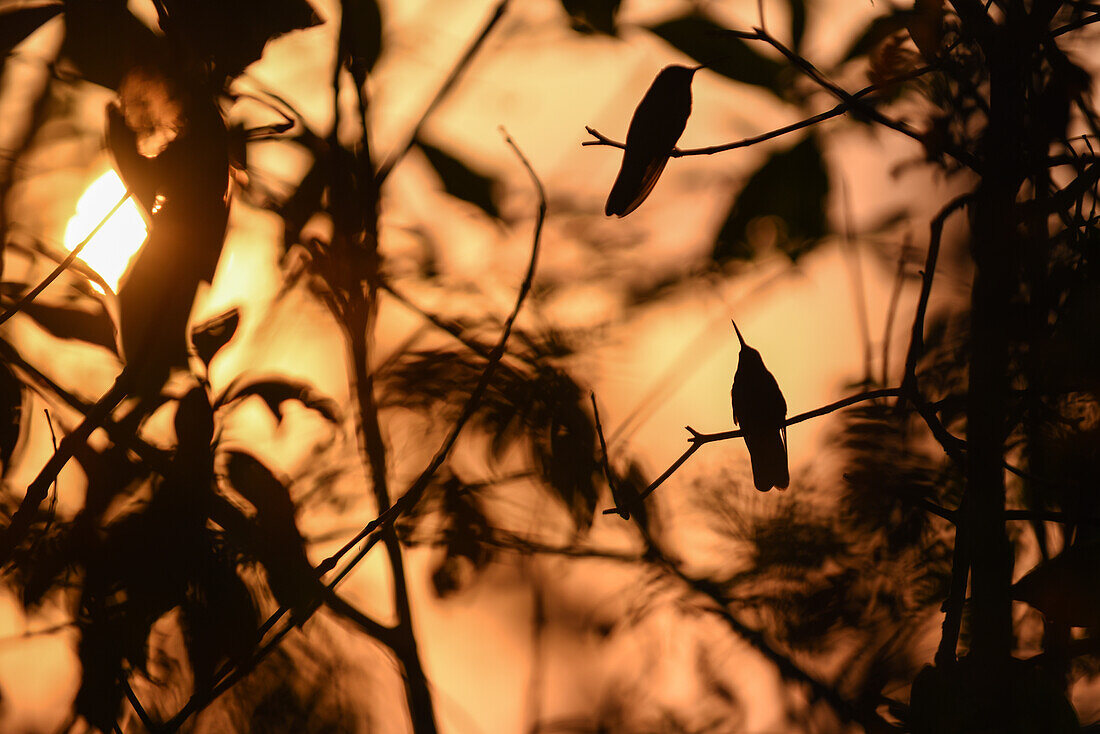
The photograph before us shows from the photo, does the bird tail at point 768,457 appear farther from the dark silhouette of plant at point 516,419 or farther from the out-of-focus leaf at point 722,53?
the out-of-focus leaf at point 722,53

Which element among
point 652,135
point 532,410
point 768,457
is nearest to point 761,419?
point 768,457

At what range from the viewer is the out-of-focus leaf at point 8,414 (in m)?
0.39

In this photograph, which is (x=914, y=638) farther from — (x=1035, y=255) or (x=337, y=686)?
(x=337, y=686)

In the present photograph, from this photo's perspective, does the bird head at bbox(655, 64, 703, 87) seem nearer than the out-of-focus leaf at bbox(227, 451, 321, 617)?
Yes

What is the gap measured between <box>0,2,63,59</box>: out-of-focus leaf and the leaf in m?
0.38

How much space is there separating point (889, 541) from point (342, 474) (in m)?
0.36

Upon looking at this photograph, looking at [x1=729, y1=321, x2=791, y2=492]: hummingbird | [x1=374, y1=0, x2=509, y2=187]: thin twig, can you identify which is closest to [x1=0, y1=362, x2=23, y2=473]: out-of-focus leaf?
[x1=374, y1=0, x2=509, y2=187]: thin twig

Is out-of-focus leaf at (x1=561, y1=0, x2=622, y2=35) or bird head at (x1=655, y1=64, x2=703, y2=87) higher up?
out-of-focus leaf at (x1=561, y1=0, x2=622, y2=35)

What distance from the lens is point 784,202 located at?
0.50m

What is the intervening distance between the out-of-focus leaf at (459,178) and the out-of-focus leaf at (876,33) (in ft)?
0.80

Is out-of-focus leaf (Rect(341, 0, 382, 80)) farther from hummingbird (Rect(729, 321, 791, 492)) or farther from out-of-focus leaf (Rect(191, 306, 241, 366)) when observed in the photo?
hummingbird (Rect(729, 321, 791, 492))

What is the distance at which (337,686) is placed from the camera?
1.59ft

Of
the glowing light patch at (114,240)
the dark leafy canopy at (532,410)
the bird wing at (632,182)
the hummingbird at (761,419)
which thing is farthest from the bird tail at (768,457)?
the glowing light patch at (114,240)

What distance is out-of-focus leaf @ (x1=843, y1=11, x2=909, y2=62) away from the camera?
1.60 ft
